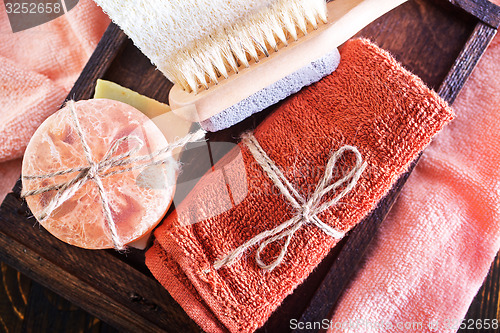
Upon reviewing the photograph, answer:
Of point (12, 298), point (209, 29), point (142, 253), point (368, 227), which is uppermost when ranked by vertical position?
point (209, 29)

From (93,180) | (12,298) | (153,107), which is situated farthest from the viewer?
(12,298)

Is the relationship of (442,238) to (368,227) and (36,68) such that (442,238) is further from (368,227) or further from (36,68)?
(36,68)

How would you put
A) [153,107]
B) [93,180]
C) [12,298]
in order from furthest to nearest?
1. [12,298]
2. [153,107]
3. [93,180]

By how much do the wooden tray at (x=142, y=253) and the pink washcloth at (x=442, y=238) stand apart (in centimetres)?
6

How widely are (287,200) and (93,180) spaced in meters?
0.19

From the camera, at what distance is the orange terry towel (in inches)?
14.5

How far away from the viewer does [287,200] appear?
38cm

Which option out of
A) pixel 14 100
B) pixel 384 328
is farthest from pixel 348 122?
pixel 14 100

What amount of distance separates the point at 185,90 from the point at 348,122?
0.17 metres

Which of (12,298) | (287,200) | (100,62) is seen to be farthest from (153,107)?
(12,298)

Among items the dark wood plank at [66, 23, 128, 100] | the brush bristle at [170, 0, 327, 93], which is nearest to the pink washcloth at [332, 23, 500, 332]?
the brush bristle at [170, 0, 327, 93]

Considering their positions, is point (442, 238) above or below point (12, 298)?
above

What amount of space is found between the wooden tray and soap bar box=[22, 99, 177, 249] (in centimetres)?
10

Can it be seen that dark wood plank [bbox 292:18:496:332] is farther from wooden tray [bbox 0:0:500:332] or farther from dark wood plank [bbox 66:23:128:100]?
dark wood plank [bbox 66:23:128:100]
